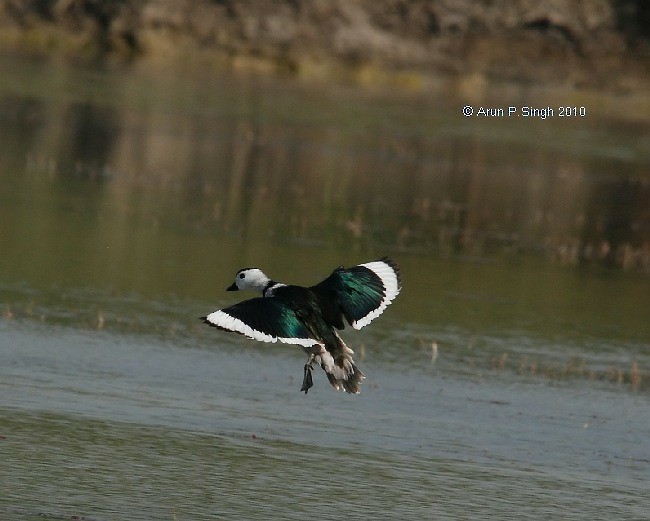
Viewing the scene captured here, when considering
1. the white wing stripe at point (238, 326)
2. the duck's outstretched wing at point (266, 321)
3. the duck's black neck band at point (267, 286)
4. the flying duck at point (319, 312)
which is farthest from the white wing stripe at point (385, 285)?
the white wing stripe at point (238, 326)

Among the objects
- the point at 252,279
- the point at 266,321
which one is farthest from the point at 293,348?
the point at 266,321

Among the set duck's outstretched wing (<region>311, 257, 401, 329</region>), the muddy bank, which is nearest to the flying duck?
duck's outstretched wing (<region>311, 257, 401, 329</region>)

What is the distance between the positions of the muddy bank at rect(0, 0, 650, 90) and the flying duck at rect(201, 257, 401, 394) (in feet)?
120

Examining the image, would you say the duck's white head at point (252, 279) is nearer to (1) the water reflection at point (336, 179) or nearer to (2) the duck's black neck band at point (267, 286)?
(2) the duck's black neck band at point (267, 286)

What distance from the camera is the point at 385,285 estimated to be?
9.96 meters

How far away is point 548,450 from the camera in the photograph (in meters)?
10.2

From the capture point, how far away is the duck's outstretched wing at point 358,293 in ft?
31.8

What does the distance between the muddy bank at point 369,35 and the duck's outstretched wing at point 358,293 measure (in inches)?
1434

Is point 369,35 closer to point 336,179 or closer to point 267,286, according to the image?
point 336,179

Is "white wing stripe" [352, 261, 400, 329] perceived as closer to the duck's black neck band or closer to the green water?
the duck's black neck band

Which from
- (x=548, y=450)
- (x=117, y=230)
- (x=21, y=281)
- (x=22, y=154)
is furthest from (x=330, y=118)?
(x=548, y=450)

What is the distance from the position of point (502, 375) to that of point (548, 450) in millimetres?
2136

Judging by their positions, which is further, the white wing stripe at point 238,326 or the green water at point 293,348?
the green water at point 293,348

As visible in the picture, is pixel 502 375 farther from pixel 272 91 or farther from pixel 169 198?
pixel 272 91
